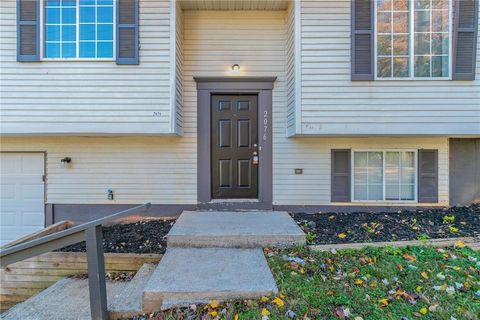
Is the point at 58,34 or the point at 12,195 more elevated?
the point at 58,34

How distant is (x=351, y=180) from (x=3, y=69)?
6.31 metres

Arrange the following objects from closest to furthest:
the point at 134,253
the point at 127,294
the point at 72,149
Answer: the point at 127,294 < the point at 134,253 < the point at 72,149

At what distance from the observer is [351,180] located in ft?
16.7

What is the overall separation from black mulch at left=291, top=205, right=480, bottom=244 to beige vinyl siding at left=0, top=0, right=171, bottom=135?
285 centimetres

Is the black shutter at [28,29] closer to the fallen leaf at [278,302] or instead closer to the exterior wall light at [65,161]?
the exterior wall light at [65,161]

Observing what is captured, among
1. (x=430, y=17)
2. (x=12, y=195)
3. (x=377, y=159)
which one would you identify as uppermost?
(x=430, y=17)

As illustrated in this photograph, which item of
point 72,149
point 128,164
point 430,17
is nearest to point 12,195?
point 72,149

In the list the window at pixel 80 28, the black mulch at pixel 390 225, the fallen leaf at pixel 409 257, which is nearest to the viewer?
the fallen leaf at pixel 409 257

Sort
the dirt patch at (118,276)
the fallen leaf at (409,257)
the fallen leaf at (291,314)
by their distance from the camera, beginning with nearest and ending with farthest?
the fallen leaf at (291,314)
the fallen leaf at (409,257)
the dirt patch at (118,276)

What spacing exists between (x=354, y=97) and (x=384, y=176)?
173cm


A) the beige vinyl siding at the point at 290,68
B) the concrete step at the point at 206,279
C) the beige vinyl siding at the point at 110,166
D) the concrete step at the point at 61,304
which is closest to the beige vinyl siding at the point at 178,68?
the beige vinyl siding at the point at 110,166

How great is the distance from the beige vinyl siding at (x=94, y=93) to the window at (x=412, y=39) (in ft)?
11.6

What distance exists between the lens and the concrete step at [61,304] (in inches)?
94.2

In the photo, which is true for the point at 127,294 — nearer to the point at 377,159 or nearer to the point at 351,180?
the point at 351,180
